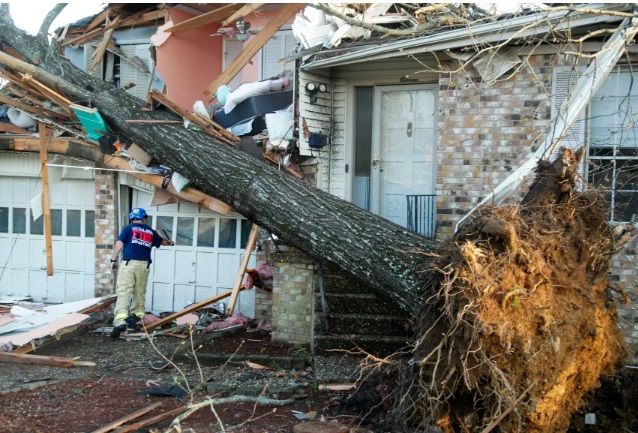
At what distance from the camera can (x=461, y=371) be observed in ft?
19.0

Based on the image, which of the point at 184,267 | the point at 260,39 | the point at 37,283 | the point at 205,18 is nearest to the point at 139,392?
the point at 184,267

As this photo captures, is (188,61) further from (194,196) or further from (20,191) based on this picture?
(20,191)

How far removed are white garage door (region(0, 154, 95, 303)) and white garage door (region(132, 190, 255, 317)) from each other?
1239 millimetres

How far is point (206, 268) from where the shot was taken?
41.6ft

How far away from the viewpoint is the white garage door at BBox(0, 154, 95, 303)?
1364cm

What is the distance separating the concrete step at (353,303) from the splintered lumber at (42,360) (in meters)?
3.05

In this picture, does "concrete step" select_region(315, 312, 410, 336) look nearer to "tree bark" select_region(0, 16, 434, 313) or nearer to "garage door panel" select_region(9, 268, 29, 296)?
"tree bark" select_region(0, 16, 434, 313)

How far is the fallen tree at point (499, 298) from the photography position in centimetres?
574

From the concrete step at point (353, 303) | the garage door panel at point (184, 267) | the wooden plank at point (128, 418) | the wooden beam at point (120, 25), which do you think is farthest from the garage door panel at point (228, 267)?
the wooden plank at point (128, 418)

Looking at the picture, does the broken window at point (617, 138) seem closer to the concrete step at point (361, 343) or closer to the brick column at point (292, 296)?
the concrete step at point (361, 343)

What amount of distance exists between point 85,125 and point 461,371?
658 centimetres

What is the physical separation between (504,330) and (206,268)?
25.3 ft

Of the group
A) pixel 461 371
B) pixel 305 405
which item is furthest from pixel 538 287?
pixel 305 405

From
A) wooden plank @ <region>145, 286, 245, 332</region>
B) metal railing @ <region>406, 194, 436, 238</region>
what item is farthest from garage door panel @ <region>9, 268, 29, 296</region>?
metal railing @ <region>406, 194, 436, 238</region>
